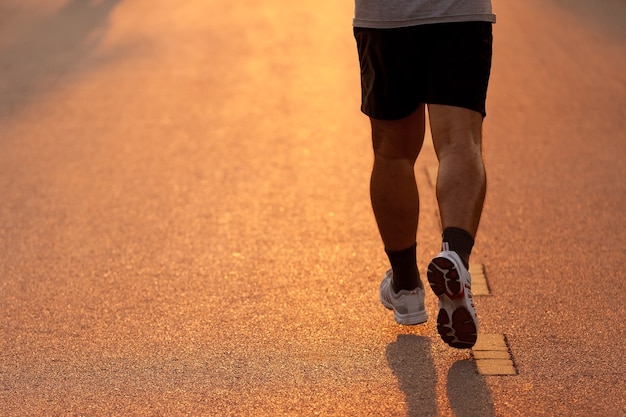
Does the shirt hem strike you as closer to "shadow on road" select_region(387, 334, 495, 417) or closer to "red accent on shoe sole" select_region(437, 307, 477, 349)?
"red accent on shoe sole" select_region(437, 307, 477, 349)

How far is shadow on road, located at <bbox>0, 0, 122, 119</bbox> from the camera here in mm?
9297

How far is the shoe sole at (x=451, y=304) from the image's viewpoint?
11.3 feet

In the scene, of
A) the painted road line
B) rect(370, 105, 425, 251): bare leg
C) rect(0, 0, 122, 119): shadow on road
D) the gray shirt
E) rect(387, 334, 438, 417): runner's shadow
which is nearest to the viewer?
rect(387, 334, 438, 417): runner's shadow

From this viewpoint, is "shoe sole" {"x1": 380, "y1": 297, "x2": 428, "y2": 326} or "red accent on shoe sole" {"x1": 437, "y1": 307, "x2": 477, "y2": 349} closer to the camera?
"red accent on shoe sole" {"x1": 437, "y1": 307, "x2": 477, "y2": 349}

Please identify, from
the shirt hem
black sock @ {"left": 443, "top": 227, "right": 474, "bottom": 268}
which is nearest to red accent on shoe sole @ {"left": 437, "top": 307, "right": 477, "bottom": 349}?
black sock @ {"left": 443, "top": 227, "right": 474, "bottom": 268}

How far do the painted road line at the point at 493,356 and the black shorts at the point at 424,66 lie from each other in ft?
2.66

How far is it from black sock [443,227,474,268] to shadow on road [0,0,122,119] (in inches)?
211

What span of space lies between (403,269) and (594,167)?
8.94 feet

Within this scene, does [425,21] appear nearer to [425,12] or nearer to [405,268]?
[425,12]

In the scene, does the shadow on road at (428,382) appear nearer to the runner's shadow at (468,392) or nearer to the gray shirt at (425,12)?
the runner's shadow at (468,392)

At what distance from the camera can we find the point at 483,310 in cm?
441

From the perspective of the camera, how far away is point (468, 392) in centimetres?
364

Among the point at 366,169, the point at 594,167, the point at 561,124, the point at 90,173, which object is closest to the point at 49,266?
the point at 90,173

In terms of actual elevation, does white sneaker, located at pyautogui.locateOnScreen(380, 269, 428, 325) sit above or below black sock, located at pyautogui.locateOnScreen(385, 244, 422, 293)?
below
